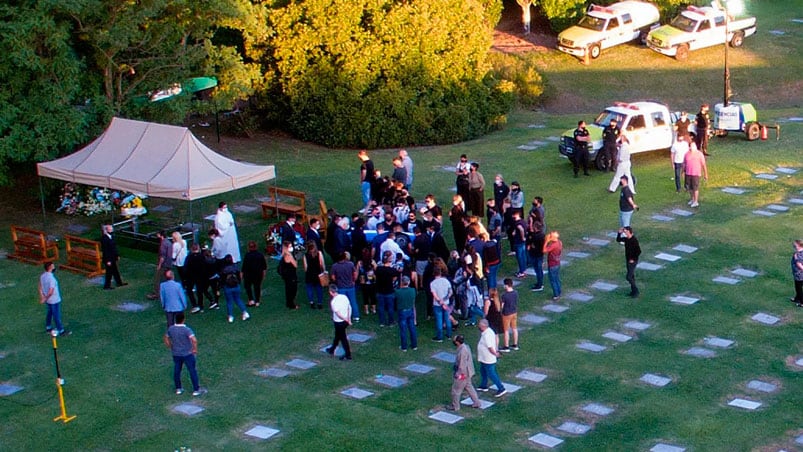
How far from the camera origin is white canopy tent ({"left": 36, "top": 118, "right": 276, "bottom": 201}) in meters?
23.5

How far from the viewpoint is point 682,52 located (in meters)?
43.2

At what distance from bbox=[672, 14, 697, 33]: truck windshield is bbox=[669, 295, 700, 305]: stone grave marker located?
2484cm

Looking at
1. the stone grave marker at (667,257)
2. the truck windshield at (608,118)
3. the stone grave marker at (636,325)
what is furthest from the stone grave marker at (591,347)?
the truck windshield at (608,118)

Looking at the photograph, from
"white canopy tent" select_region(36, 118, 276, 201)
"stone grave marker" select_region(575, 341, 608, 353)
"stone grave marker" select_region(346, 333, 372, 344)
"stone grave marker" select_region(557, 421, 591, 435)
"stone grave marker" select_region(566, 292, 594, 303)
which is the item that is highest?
"white canopy tent" select_region(36, 118, 276, 201)

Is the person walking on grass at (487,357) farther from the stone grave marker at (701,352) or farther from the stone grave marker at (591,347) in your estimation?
the stone grave marker at (701,352)

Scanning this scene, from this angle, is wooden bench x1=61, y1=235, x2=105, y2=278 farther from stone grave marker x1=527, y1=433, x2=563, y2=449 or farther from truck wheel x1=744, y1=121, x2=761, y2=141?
truck wheel x1=744, y1=121, x2=761, y2=141

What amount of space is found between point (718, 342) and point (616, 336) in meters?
1.61

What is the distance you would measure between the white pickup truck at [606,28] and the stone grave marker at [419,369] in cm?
2751

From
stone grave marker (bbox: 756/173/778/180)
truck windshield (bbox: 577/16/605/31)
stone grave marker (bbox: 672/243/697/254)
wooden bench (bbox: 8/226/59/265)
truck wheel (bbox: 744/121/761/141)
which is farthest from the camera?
truck windshield (bbox: 577/16/605/31)

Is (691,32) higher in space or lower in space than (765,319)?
higher

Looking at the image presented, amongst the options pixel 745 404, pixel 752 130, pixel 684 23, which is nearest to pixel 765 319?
pixel 745 404

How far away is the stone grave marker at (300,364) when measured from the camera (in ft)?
59.5

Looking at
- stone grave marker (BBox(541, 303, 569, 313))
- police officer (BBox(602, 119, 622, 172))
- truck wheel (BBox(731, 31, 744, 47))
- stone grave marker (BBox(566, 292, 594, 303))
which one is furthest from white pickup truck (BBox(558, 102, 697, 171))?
truck wheel (BBox(731, 31, 744, 47))

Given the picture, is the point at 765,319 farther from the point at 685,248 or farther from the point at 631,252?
the point at 685,248
